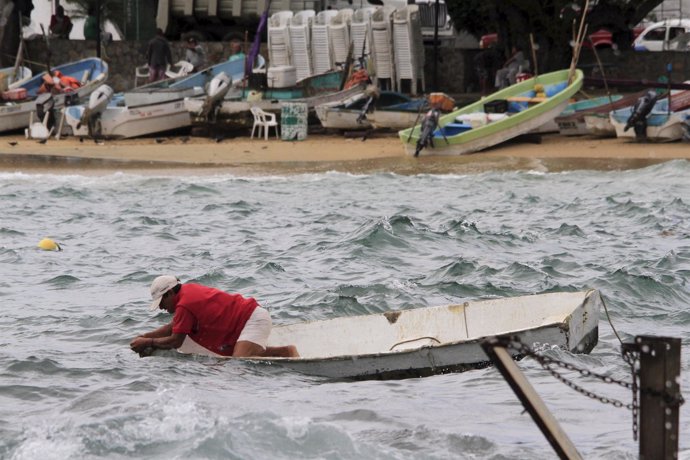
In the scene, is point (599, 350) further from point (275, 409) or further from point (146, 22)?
point (146, 22)

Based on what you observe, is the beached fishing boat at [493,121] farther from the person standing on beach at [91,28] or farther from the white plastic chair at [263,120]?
the person standing on beach at [91,28]

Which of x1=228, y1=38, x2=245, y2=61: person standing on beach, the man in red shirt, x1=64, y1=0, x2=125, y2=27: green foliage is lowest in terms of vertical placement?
the man in red shirt

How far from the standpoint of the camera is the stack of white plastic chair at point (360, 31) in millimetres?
35219

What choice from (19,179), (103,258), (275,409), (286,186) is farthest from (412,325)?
(19,179)

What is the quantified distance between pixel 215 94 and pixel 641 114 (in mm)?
9497

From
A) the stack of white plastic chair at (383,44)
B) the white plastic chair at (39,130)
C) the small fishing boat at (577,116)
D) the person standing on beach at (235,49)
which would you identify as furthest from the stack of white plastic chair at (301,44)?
the small fishing boat at (577,116)

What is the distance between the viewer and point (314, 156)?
1124 inches

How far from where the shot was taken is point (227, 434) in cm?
959

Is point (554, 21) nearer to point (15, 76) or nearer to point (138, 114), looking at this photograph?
point (138, 114)

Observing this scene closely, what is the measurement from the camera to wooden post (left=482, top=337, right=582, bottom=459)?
7.17 metres

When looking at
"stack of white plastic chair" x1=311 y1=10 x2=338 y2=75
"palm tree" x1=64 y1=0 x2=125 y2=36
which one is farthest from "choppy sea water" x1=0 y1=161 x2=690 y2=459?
"palm tree" x1=64 y1=0 x2=125 y2=36

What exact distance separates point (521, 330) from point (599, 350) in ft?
5.33

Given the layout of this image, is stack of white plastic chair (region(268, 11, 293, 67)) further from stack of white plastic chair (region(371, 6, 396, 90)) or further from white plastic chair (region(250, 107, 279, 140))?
white plastic chair (region(250, 107, 279, 140))

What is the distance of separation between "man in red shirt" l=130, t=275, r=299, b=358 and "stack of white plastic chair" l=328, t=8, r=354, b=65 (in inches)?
962
